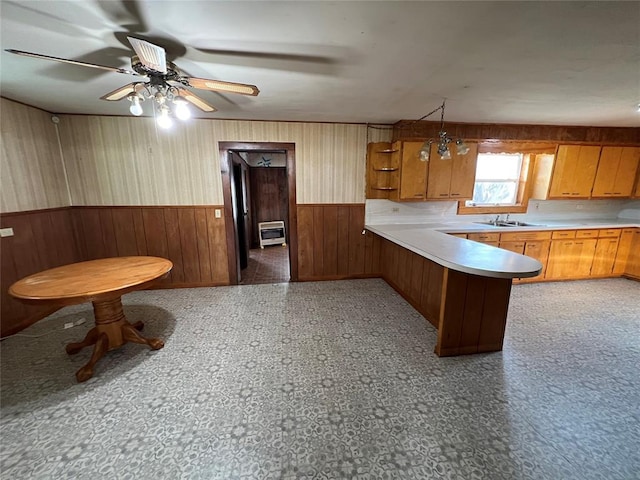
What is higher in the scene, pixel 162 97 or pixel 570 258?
pixel 162 97

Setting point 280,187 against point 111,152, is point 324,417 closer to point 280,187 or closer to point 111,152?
point 111,152

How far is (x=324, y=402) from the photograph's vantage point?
71.9 inches

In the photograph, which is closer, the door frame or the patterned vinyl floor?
the patterned vinyl floor

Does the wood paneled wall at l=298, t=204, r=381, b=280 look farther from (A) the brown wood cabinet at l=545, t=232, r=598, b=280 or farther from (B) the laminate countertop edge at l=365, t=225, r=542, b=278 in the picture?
(A) the brown wood cabinet at l=545, t=232, r=598, b=280

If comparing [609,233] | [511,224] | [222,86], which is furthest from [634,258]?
[222,86]

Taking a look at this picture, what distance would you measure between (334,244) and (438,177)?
1790 millimetres

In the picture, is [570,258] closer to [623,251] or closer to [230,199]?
[623,251]

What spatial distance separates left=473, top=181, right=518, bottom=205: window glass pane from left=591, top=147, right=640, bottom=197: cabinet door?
1.15 m

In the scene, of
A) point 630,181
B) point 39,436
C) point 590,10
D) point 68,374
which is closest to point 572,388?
point 590,10

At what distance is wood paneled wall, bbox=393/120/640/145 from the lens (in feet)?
12.0

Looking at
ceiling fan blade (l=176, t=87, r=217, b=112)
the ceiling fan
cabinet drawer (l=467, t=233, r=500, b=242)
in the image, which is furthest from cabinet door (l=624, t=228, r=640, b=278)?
ceiling fan blade (l=176, t=87, r=217, b=112)

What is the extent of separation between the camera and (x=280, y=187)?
655 centimetres

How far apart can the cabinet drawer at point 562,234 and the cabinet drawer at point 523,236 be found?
0.08 meters

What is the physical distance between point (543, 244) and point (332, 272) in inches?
125
